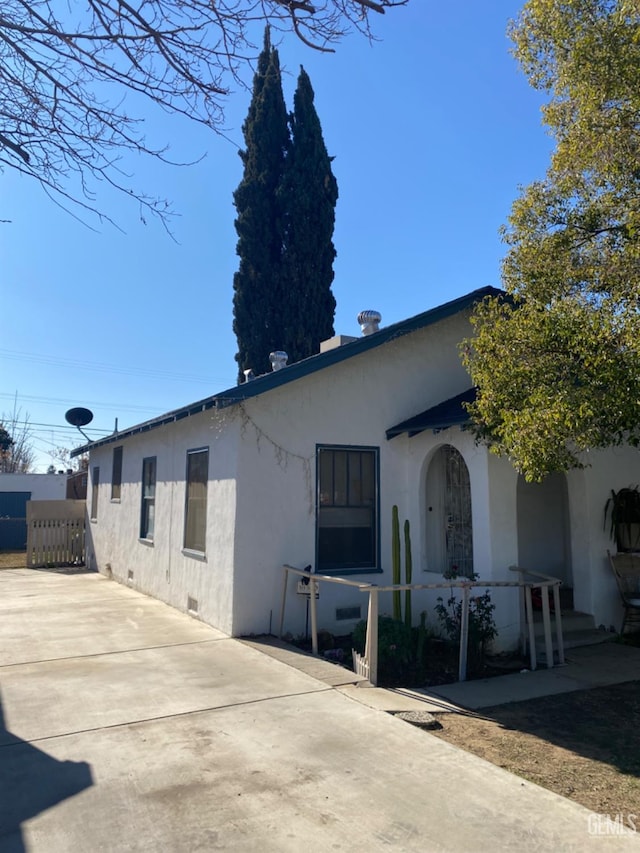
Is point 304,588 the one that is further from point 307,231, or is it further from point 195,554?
point 307,231

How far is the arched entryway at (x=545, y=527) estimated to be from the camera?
9758 millimetres

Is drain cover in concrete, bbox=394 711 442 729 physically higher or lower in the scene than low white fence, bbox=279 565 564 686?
lower

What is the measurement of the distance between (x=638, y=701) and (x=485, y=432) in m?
2.98

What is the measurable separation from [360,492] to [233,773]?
5.27 m

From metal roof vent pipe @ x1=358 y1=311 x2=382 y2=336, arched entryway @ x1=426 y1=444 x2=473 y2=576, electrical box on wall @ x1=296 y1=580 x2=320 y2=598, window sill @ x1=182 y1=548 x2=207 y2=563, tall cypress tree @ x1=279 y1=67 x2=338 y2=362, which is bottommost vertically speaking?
electrical box on wall @ x1=296 y1=580 x2=320 y2=598

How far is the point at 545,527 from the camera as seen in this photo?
9961 millimetres

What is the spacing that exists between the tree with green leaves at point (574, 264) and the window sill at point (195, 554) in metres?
4.44

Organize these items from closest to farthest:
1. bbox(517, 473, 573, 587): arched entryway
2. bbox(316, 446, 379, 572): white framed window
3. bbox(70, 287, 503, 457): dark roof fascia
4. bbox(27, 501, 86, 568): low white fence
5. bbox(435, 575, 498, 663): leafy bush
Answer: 1. bbox(435, 575, 498, 663): leafy bush
2. bbox(70, 287, 503, 457): dark roof fascia
3. bbox(316, 446, 379, 572): white framed window
4. bbox(517, 473, 573, 587): arched entryway
5. bbox(27, 501, 86, 568): low white fence

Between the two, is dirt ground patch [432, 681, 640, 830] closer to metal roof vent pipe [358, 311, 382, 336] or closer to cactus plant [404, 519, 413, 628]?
cactus plant [404, 519, 413, 628]

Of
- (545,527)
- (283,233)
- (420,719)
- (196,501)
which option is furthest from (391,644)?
(283,233)

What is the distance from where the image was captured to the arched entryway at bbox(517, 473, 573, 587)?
9758 mm

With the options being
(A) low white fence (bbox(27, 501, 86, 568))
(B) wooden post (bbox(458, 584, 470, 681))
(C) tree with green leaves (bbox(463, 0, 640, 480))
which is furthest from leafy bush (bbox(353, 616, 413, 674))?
(A) low white fence (bbox(27, 501, 86, 568))

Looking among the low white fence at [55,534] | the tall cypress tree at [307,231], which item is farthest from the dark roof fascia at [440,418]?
the tall cypress tree at [307,231]

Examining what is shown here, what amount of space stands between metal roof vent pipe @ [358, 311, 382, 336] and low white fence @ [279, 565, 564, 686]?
429 cm
